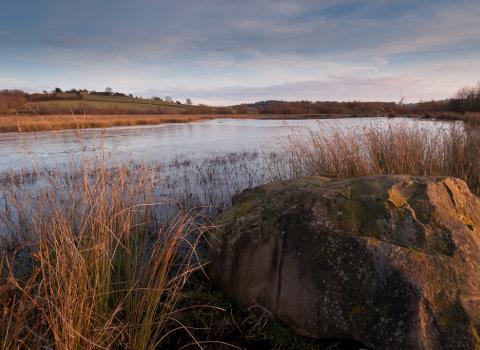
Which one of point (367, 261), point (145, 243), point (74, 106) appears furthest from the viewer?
point (74, 106)

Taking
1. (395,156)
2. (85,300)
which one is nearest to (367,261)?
(85,300)

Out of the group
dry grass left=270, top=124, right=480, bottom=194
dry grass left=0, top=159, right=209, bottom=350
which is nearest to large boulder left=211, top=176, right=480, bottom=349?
dry grass left=0, top=159, right=209, bottom=350

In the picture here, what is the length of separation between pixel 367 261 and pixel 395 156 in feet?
13.8

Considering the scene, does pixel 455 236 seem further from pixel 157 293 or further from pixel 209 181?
pixel 209 181

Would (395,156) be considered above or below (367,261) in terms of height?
above

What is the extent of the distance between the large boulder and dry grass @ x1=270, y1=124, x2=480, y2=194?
2719mm

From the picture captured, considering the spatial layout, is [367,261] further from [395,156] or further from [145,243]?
[395,156]

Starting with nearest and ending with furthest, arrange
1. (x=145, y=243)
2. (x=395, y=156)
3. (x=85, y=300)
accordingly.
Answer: (x=85, y=300), (x=145, y=243), (x=395, y=156)

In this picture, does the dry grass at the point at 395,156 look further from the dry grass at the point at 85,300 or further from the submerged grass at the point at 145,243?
the dry grass at the point at 85,300

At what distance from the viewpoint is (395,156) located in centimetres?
582

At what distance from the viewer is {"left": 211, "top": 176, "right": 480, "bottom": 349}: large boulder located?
6.54ft

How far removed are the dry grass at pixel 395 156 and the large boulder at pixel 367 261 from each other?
2.72 m

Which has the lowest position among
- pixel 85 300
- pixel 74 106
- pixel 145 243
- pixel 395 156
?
pixel 145 243

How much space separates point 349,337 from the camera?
2162mm
